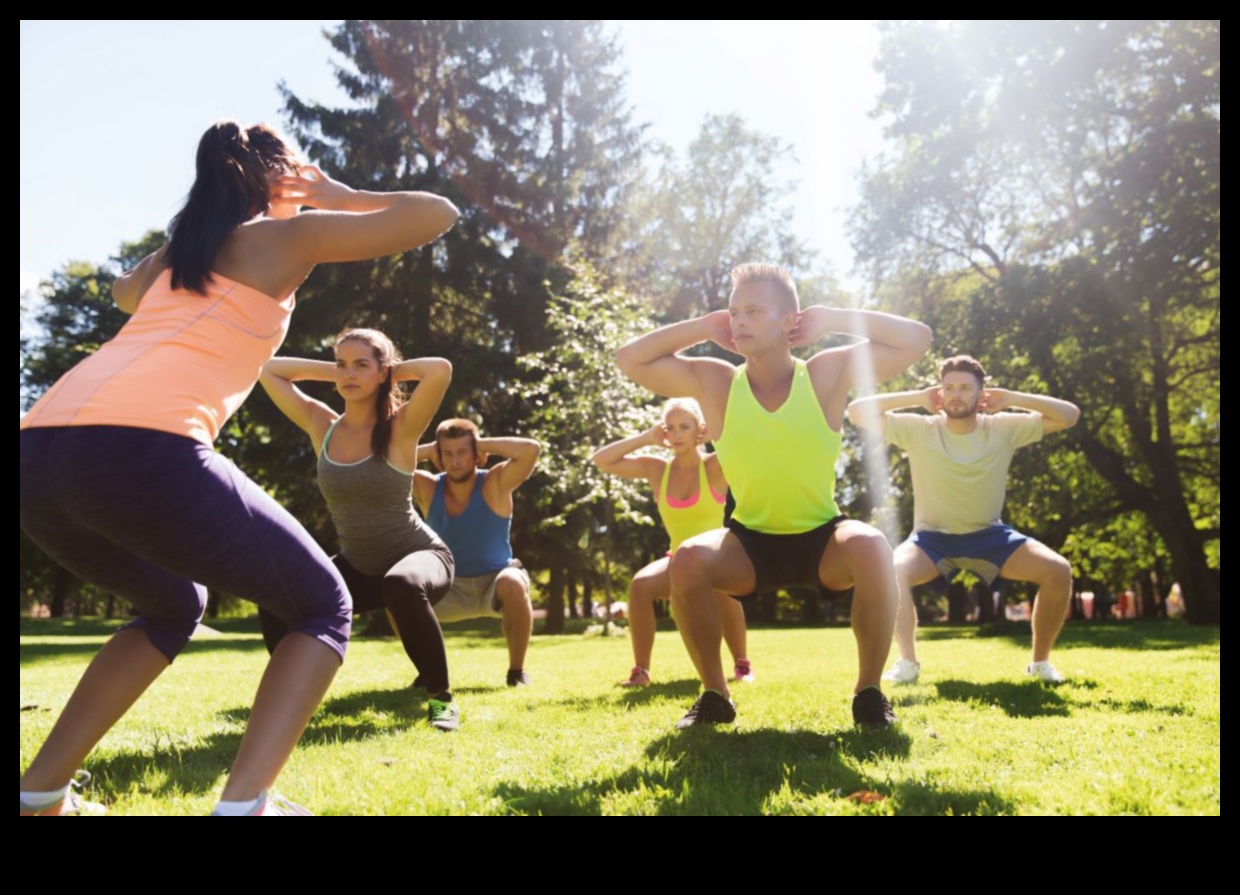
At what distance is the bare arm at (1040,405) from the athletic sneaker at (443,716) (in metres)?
4.30

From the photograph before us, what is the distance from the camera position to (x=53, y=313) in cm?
3494

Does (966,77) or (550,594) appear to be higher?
(966,77)

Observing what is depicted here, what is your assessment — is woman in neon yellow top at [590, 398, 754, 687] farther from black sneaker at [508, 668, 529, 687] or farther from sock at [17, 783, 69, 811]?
sock at [17, 783, 69, 811]

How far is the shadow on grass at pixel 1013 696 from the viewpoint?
202 inches

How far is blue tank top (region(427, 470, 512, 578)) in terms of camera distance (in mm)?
7145

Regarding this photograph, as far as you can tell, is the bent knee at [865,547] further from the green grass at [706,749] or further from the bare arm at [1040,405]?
the bare arm at [1040,405]

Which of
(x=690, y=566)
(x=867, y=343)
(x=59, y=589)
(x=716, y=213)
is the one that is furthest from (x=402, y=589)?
(x=59, y=589)

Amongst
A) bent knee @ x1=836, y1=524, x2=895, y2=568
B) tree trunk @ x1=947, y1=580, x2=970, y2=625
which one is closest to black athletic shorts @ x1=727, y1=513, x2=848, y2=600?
bent knee @ x1=836, y1=524, x2=895, y2=568

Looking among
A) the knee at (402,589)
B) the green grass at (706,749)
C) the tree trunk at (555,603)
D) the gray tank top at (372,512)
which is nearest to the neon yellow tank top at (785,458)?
the green grass at (706,749)

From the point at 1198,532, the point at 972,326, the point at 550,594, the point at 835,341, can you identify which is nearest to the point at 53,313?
the point at 550,594

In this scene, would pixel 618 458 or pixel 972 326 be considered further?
pixel 972 326
